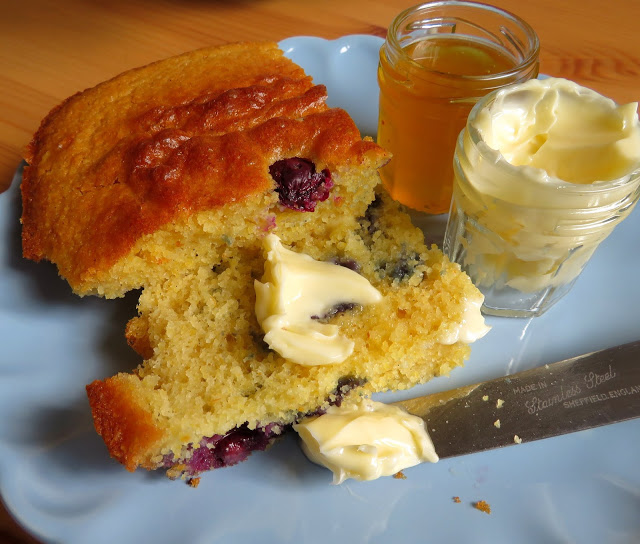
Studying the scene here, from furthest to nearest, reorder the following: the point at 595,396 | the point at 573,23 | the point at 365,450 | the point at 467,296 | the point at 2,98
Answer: the point at 573,23 < the point at 2,98 < the point at 467,296 < the point at 595,396 < the point at 365,450

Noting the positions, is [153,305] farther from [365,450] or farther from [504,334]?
[504,334]

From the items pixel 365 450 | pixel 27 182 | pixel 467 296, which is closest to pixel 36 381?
pixel 27 182

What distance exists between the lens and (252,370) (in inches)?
79.5

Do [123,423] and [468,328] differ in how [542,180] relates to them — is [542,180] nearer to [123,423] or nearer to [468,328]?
[468,328]

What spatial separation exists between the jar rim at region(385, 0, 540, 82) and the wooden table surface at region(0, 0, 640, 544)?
116 centimetres

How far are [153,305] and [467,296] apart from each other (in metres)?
1.21

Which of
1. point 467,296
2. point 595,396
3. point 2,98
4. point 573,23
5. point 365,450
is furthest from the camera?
point 573,23

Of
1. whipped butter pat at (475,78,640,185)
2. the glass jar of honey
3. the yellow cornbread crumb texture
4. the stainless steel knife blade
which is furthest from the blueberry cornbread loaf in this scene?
whipped butter pat at (475,78,640,185)

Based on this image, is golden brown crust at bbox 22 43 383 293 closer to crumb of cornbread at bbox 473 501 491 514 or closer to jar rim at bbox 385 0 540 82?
jar rim at bbox 385 0 540 82

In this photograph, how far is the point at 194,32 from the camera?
380 centimetres

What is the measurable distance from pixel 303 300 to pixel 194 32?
2559mm

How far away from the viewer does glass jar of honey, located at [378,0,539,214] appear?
2322 millimetres

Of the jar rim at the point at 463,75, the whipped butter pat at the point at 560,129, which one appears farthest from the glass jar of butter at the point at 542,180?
the jar rim at the point at 463,75

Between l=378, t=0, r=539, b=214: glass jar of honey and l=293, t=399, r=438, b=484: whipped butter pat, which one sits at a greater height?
l=378, t=0, r=539, b=214: glass jar of honey
